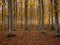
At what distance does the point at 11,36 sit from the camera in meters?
20.6

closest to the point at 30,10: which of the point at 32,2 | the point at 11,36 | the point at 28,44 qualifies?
the point at 32,2

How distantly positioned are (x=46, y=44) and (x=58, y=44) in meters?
1.14

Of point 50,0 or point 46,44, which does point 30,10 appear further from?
point 46,44

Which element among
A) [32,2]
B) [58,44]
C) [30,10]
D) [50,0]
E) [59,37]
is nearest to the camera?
[58,44]

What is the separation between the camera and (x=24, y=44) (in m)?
16.0

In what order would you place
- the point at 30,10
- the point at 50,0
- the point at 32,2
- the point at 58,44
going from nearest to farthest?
1. the point at 58,44
2. the point at 50,0
3. the point at 32,2
4. the point at 30,10

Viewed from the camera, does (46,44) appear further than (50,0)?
No

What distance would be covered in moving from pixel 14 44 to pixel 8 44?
0.59 metres

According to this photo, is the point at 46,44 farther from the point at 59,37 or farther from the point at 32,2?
the point at 32,2

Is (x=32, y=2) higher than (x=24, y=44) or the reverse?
higher

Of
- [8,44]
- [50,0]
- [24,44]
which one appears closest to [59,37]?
[24,44]

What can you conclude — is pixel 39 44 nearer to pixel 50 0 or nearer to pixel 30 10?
pixel 50 0

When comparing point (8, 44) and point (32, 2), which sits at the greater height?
point (32, 2)

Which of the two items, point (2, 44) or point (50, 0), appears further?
point (50, 0)
